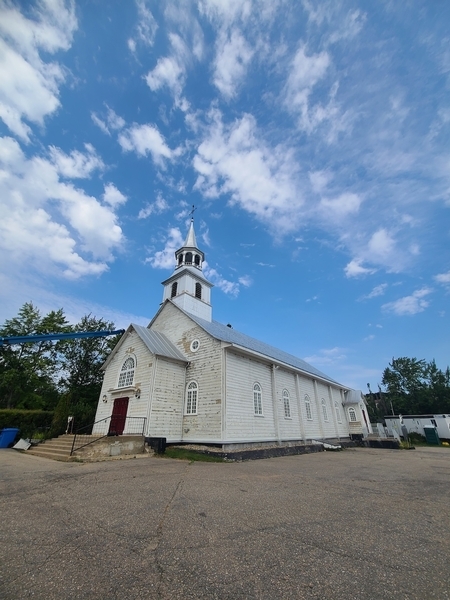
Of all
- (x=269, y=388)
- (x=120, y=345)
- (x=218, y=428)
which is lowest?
(x=218, y=428)

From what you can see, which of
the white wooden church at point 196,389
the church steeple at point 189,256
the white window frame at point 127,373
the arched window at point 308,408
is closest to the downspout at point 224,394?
the white wooden church at point 196,389

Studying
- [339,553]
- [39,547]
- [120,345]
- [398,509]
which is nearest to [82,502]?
[39,547]

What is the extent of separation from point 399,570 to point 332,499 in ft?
10.1

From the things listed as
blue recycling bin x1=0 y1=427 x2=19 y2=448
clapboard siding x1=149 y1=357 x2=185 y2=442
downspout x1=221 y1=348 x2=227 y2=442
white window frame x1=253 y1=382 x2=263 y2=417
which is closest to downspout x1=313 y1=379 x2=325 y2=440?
white window frame x1=253 y1=382 x2=263 y2=417

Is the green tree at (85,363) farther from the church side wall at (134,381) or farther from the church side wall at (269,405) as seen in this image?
the church side wall at (269,405)

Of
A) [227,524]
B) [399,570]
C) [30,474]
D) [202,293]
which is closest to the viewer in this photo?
[399,570]

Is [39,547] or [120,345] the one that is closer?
[39,547]

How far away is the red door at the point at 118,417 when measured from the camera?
591 inches

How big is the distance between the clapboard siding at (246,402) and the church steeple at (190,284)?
21.4 ft

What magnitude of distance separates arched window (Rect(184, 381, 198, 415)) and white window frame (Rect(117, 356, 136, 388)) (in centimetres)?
335

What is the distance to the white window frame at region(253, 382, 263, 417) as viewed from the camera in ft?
51.4

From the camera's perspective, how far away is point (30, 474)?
7.92 meters

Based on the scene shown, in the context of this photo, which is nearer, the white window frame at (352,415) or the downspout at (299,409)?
the downspout at (299,409)

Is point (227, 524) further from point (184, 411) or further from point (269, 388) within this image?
point (269, 388)
